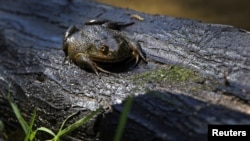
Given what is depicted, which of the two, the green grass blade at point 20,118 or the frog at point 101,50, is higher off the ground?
the frog at point 101,50

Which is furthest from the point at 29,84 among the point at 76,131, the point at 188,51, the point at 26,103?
the point at 188,51

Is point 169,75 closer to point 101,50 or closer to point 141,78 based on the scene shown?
point 141,78

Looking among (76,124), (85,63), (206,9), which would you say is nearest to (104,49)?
(85,63)

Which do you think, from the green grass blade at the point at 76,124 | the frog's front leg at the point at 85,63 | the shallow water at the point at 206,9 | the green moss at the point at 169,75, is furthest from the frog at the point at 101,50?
the shallow water at the point at 206,9

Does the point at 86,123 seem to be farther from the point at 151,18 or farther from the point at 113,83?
the point at 151,18

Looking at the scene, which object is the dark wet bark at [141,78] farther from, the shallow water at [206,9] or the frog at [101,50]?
the shallow water at [206,9]
